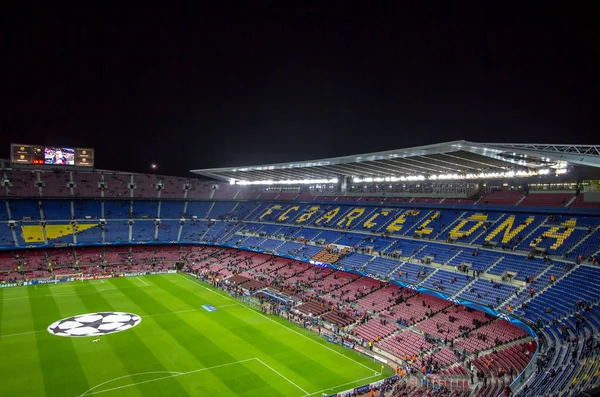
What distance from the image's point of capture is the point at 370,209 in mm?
55031

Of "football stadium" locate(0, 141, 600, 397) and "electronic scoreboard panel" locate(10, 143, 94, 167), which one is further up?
"electronic scoreboard panel" locate(10, 143, 94, 167)

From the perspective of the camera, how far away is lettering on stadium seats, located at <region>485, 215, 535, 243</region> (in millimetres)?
36344

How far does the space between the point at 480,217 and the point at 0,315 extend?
4549 cm

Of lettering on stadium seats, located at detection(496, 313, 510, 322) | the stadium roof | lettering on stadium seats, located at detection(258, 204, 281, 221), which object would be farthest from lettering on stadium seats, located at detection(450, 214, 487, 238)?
lettering on stadium seats, located at detection(258, 204, 281, 221)

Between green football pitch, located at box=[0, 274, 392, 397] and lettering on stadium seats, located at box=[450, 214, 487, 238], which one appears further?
lettering on stadium seats, located at box=[450, 214, 487, 238]

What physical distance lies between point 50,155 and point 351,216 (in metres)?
45.7

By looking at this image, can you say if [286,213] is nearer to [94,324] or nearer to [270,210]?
[270,210]

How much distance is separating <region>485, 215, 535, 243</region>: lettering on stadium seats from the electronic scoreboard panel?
57683 millimetres

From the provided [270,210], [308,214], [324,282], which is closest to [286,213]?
[270,210]

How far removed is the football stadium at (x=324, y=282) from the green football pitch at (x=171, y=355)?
0.17 metres

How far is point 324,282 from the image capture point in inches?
1752

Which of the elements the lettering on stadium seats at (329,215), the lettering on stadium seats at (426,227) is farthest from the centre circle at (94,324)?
the lettering on stadium seats at (426,227)

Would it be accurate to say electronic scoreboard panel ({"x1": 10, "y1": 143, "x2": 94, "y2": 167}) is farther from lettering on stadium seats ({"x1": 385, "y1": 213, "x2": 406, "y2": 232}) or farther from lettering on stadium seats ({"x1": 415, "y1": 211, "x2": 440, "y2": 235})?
lettering on stadium seats ({"x1": 415, "y1": 211, "x2": 440, "y2": 235})

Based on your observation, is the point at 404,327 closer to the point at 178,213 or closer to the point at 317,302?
the point at 317,302
